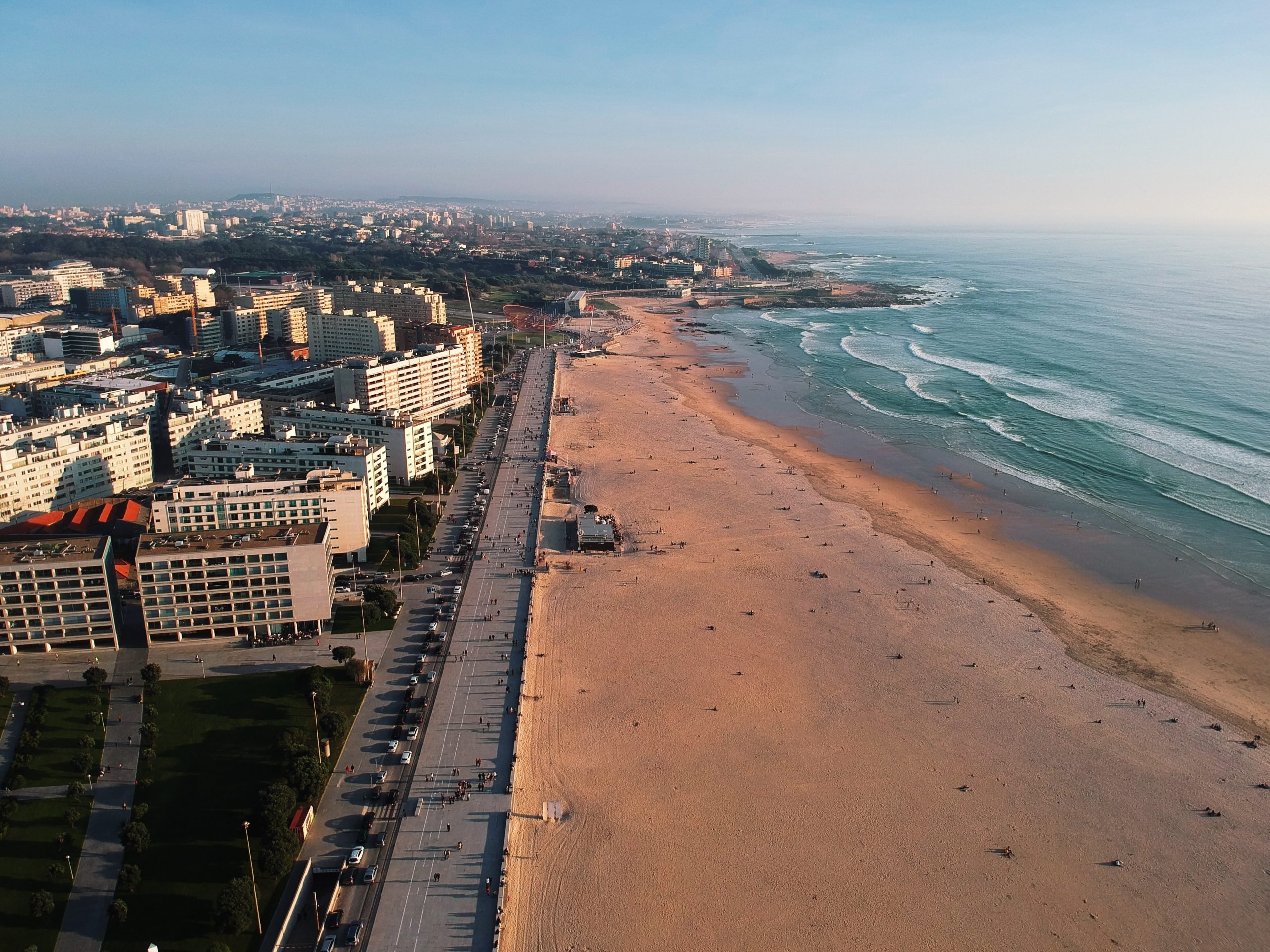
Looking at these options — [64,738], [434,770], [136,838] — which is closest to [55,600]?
[64,738]

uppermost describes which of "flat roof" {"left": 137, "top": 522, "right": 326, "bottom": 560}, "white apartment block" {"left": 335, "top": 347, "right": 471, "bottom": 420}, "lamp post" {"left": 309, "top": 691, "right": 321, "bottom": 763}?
"white apartment block" {"left": 335, "top": 347, "right": 471, "bottom": 420}

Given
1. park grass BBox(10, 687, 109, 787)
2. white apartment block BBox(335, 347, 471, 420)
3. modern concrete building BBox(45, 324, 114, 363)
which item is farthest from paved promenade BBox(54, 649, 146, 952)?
modern concrete building BBox(45, 324, 114, 363)

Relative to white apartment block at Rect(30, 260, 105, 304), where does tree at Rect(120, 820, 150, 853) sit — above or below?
below

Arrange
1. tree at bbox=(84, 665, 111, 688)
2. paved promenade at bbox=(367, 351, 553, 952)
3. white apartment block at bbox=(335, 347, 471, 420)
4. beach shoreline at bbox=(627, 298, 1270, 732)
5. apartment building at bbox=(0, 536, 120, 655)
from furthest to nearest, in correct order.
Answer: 1. white apartment block at bbox=(335, 347, 471, 420)
2. beach shoreline at bbox=(627, 298, 1270, 732)
3. apartment building at bbox=(0, 536, 120, 655)
4. tree at bbox=(84, 665, 111, 688)
5. paved promenade at bbox=(367, 351, 553, 952)

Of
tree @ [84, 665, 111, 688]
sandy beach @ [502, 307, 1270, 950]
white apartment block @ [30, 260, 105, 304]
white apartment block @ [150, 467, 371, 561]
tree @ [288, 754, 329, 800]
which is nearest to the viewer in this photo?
sandy beach @ [502, 307, 1270, 950]

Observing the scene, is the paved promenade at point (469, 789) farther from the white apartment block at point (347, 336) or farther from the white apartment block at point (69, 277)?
the white apartment block at point (69, 277)

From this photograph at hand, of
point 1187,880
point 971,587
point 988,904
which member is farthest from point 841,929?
point 971,587

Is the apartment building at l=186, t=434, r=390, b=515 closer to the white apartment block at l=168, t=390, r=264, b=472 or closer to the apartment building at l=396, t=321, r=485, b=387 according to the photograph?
the white apartment block at l=168, t=390, r=264, b=472
